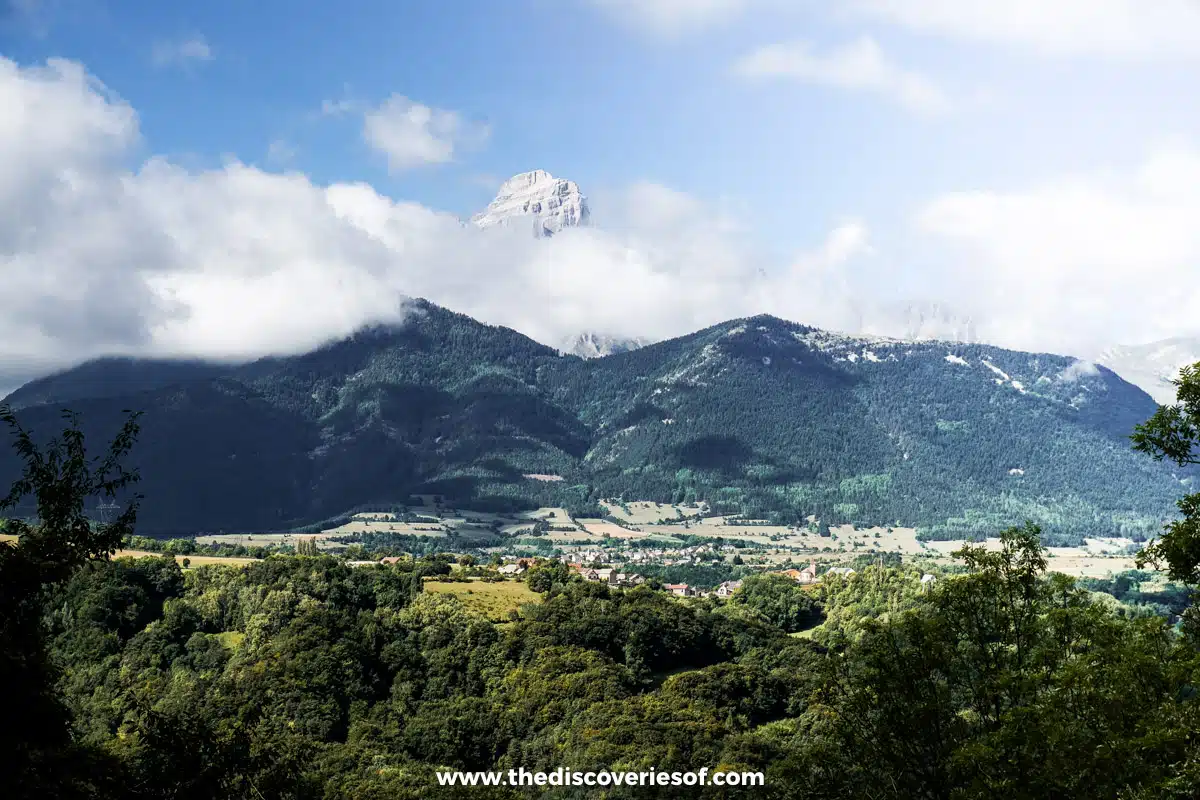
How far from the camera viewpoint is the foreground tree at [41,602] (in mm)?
14508

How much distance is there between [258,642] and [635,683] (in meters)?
26.7

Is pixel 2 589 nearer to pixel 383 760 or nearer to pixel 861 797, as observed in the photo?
pixel 861 797

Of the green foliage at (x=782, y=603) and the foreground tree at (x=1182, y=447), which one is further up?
the foreground tree at (x=1182, y=447)

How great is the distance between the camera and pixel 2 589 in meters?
15.5

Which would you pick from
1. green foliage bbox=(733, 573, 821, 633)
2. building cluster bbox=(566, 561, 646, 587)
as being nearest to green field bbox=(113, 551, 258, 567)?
building cluster bbox=(566, 561, 646, 587)

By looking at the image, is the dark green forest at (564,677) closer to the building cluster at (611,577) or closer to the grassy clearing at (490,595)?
the grassy clearing at (490,595)

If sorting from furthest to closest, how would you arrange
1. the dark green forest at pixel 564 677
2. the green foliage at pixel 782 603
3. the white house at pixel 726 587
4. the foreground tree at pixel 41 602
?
the white house at pixel 726 587 → the green foliage at pixel 782 603 → the dark green forest at pixel 564 677 → the foreground tree at pixel 41 602

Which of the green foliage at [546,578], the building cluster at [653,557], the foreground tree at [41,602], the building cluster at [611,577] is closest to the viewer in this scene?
the foreground tree at [41,602]

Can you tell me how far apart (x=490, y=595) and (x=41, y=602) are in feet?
227

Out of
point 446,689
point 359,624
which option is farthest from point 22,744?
point 359,624

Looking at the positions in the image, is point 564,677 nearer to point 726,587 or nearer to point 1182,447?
point 1182,447

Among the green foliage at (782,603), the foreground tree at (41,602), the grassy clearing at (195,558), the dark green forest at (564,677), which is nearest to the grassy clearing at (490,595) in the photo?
the dark green forest at (564,677)

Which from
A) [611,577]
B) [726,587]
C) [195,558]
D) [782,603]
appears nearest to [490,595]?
[782,603]

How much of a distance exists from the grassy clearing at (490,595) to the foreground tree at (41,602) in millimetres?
60922
